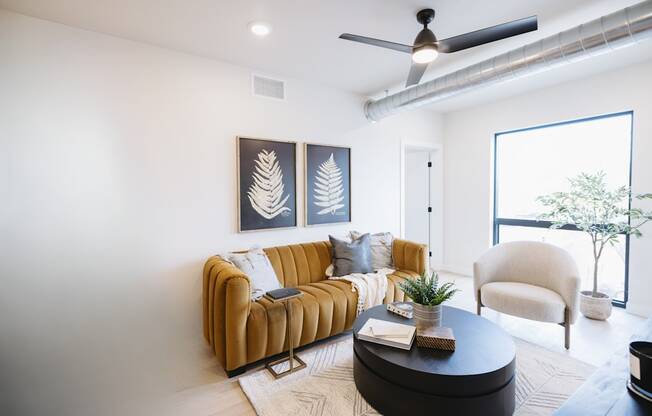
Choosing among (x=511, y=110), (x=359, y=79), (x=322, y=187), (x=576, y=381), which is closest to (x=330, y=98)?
(x=359, y=79)

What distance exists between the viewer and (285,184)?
3451 millimetres

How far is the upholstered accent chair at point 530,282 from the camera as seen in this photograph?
263cm

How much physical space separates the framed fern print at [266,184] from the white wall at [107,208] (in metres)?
0.11

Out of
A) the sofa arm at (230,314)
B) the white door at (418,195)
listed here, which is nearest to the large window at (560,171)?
the white door at (418,195)

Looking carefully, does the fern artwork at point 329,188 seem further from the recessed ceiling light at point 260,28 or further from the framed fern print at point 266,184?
the recessed ceiling light at point 260,28

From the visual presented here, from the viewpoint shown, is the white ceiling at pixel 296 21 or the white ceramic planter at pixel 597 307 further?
the white ceramic planter at pixel 597 307

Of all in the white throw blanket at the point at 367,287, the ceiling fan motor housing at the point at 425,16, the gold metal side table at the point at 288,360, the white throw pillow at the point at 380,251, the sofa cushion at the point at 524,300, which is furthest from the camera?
the white throw pillow at the point at 380,251

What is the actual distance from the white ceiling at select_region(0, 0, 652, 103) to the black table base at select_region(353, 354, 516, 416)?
100 inches

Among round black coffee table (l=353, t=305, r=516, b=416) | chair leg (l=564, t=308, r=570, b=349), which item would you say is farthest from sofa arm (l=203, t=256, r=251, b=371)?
chair leg (l=564, t=308, r=570, b=349)

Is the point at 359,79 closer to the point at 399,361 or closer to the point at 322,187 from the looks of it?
the point at 322,187

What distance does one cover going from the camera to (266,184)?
332 centimetres

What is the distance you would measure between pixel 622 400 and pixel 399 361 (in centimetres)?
99

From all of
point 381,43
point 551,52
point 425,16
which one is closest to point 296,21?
point 381,43

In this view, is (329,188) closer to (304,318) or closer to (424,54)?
(304,318)
